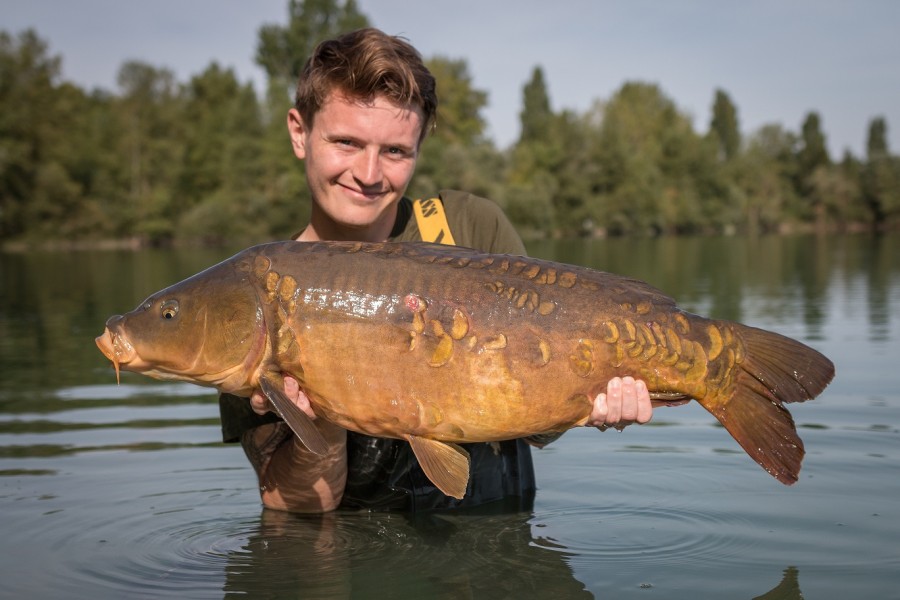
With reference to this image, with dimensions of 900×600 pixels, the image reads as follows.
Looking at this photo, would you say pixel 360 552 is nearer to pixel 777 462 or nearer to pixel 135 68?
pixel 777 462

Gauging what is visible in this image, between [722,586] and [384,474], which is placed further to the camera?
[384,474]

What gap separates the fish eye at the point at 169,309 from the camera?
3.50 metres

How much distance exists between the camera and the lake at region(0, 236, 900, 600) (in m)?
3.78

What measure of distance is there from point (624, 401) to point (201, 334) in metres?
1.50

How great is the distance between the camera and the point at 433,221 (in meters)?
4.59

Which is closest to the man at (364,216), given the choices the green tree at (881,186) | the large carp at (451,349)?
the large carp at (451,349)

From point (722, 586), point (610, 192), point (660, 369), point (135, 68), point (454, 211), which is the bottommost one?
point (722, 586)

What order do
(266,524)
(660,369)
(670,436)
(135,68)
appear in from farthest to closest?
(135,68)
(670,436)
(266,524)
(660,369)

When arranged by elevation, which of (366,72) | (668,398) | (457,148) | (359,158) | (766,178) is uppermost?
(766,178)

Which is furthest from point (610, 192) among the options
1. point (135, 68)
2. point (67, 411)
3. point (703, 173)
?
point (67, 411)

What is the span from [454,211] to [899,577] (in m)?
2.41

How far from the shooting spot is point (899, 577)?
3.68 meters

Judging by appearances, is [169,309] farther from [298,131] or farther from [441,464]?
[298,131]

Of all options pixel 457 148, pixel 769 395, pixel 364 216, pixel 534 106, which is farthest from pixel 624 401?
pixel 534 106
